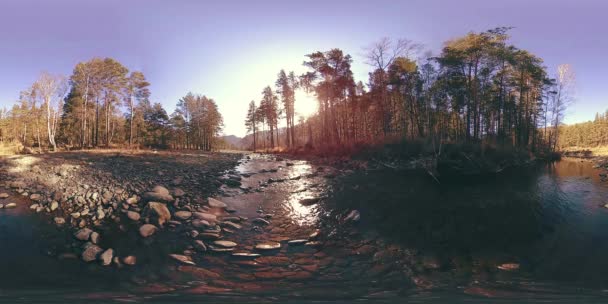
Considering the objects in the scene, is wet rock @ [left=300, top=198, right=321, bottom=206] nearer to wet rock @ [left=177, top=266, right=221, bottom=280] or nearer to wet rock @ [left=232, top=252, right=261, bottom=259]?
wet rock @ [left=232, top=252, right=261, bottom=259]

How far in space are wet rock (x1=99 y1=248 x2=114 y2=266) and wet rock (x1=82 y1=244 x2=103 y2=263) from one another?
20cm

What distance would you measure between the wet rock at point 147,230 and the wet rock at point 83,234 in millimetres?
1118

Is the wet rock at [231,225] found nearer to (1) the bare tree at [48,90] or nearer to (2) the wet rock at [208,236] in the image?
(2) the wet rock at [208,236]

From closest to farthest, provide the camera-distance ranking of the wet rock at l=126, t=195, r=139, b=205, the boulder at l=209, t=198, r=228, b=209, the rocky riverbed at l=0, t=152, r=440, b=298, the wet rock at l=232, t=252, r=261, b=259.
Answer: the rocky riverbed at l=0, t=152, r=440, b=298
the wet rock at l=232, t=252, r=261, b=259
the wet rock at l=126, t=195, r=139, b=205
the boulder at l=209, t=198, r=228, b=209

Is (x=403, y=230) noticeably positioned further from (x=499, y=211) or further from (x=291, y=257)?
(x=499, y=211)

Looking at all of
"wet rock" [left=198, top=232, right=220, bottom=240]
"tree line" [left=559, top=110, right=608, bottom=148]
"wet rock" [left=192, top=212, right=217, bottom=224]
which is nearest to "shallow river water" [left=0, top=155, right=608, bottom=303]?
"wet rock" [left=198, top=232, right=220, bottom=240]

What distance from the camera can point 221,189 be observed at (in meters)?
11.7

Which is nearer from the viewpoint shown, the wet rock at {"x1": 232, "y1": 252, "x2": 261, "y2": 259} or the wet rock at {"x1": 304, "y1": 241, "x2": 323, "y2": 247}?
the wet rock at {"x1": 232, "y1": 252, "x2": 261, "y2": 259}

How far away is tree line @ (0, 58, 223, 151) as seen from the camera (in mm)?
29688

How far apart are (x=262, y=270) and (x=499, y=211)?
954cm

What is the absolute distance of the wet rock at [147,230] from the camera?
6.50 metres

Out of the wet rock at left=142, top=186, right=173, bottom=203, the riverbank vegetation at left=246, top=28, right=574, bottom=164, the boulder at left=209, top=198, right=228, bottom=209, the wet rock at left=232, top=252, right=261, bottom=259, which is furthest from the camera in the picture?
the riverbank vegetation at left=246, top=28, right=574, bottom=164

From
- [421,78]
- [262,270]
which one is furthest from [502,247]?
[421,78]

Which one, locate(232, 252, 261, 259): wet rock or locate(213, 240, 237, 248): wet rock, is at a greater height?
locate(213, 240, 237, 248): wet rock
